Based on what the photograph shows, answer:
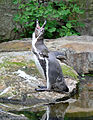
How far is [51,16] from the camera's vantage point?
22.6 ft

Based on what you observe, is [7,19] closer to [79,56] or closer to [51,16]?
[51,16]

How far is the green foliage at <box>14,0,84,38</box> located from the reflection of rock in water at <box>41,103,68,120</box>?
11.6 feet

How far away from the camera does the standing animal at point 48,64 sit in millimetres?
3674

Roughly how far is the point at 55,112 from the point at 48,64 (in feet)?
2.17

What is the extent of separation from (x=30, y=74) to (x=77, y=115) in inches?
50.8

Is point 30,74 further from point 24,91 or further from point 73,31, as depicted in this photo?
point 73,31

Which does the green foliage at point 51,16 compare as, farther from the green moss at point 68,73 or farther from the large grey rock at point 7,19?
the green moss at point 68,73

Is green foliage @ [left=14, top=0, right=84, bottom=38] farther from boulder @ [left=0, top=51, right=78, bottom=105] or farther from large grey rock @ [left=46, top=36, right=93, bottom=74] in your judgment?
boulder @ [left=0, top=51, right=78, bottom=105]

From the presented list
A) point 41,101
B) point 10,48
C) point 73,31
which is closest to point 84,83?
point 41,101

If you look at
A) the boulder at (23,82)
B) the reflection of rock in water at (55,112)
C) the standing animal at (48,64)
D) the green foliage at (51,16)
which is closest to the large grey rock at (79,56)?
the boulder at (23,82)

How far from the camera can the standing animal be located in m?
3.67

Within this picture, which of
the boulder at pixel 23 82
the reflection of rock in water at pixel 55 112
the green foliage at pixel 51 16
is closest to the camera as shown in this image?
the reflection of rock in water at pixel 55 112

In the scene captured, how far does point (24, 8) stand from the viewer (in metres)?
7.07

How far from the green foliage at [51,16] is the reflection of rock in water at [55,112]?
140 inches
